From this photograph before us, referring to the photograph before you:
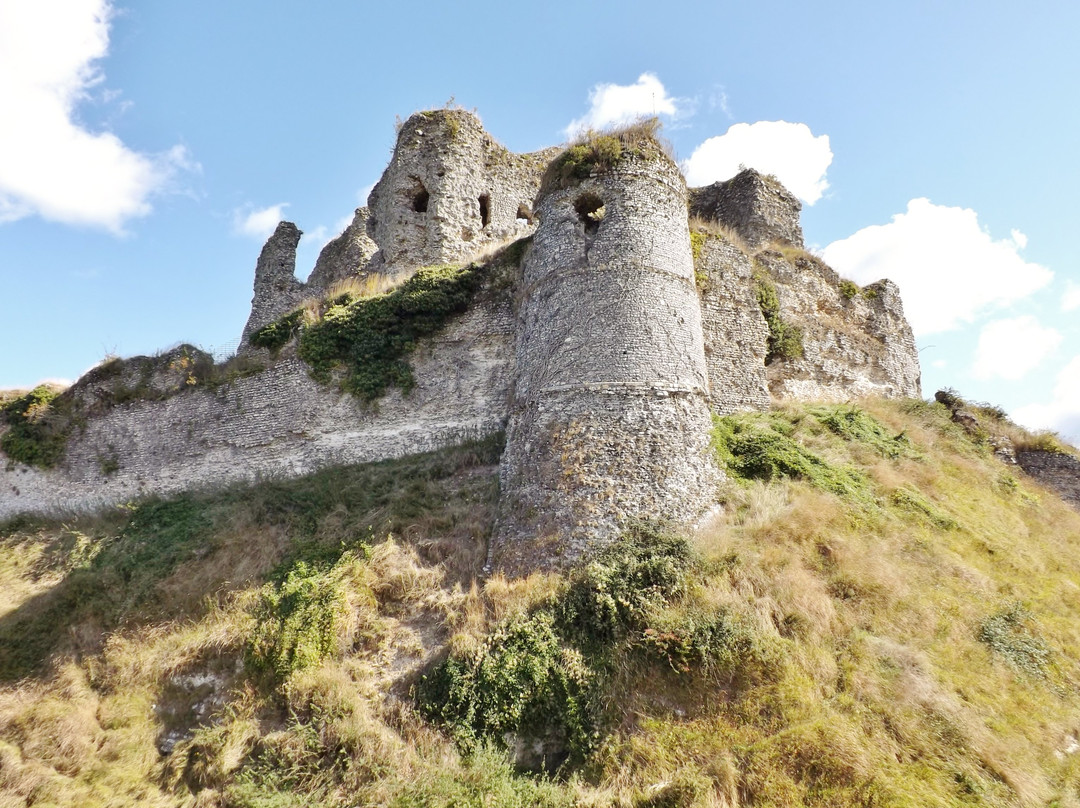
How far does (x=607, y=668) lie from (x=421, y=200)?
1636 centimetres

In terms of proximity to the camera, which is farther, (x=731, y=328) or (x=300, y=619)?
(x=731, y=328)

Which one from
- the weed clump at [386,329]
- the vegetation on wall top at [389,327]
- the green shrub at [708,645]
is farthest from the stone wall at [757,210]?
the green shrub at [708,645]

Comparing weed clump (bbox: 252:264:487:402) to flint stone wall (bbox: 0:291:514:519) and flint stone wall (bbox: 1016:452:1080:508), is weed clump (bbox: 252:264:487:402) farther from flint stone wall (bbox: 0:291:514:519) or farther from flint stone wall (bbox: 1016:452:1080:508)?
flint stone wall (bbox: 1016:452:1080:508)

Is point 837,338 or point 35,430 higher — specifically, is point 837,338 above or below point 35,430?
above

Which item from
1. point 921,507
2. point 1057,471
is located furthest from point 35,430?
point 1057,471

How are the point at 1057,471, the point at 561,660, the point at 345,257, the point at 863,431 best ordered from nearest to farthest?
the point at 561,660 → the point at 863,431 → the point at 1057,471 → the point at 345,257

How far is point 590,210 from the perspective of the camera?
12453mm

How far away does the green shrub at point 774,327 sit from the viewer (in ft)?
51.5

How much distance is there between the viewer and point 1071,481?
15.7m

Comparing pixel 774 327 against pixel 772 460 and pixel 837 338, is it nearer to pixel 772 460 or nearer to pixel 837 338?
pixel 837 338

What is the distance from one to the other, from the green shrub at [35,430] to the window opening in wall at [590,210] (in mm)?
15655

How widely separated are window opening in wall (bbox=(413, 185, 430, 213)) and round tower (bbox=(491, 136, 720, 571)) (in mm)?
8017

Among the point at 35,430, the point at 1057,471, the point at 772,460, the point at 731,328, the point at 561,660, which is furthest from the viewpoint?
the point at 35,430

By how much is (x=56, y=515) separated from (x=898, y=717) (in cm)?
1913
